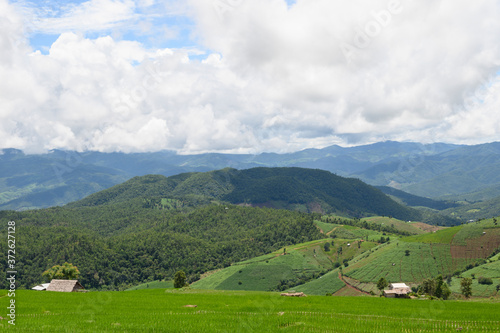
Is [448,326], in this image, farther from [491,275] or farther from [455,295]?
[491,275]

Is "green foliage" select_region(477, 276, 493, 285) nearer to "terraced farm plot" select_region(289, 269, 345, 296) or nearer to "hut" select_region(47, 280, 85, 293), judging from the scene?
"terraced farm plot" select_region(289, 269, 345, 296)

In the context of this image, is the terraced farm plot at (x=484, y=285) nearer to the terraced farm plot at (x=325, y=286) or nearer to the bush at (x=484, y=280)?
the bush at (x=484, y=280)

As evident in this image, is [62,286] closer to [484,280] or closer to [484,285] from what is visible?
[484,285]

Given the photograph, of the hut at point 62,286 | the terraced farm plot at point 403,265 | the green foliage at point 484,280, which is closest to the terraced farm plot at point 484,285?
the green foliage at point 484,280

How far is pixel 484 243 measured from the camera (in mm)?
185625

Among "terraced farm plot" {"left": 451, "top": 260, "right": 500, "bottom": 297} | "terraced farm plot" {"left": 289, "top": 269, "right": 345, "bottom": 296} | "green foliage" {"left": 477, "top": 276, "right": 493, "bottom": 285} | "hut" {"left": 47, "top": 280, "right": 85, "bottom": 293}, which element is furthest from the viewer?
"terraced farm plot" {"left": 289, "top": 269, "right": 345, "bottom": 296}

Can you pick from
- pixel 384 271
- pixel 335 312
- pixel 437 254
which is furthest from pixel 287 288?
pixel 335 312

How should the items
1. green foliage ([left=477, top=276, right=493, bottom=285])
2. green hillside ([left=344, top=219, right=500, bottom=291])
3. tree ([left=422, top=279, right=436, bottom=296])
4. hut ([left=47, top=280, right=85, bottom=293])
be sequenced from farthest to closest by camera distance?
green hillside ([left=344, top=219, right=500, bottom=291]) → green foliage ([left=477, top=276, right=493, bottom=285]) → tree ([left=422, top=279, right=436, bottom=296]) → hut ([left=47, top=280, right=85, bottom=293])

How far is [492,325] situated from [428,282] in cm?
7380

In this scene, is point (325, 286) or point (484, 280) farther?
point (325, 286)

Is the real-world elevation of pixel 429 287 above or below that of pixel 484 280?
above

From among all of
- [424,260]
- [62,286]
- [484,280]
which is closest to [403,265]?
[424,260]

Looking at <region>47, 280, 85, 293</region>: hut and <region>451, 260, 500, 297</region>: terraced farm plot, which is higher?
<region>47, 280, 85, 293</region>: hut

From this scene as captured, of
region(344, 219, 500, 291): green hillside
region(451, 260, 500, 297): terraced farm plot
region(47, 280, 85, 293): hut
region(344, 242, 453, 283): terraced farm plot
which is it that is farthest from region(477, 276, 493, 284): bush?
region(47, 280, 85, 293): hut
